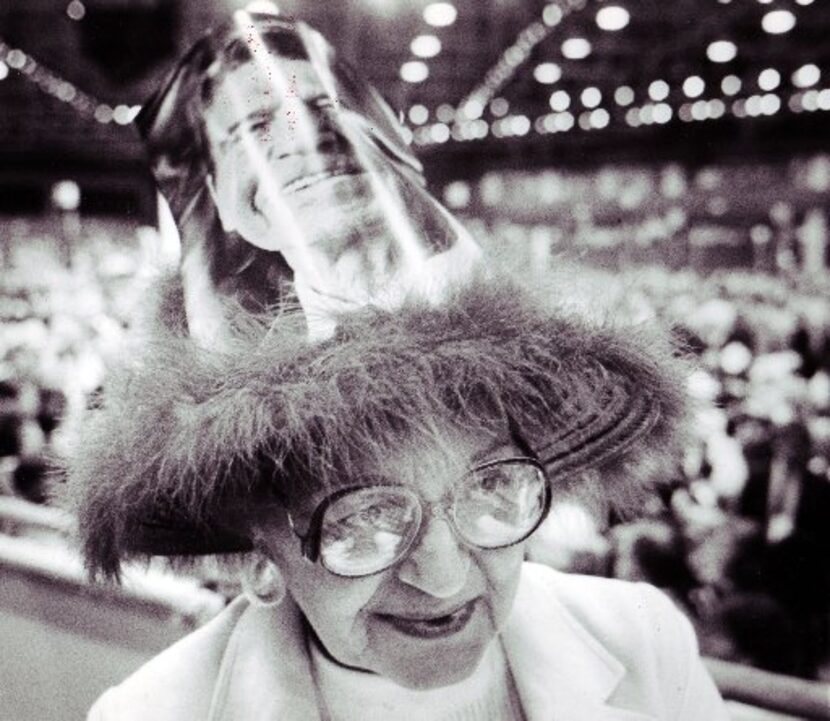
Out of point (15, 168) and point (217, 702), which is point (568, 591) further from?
point (15, 168)

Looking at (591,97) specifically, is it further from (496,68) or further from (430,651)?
(430,651)

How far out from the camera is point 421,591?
85 cm

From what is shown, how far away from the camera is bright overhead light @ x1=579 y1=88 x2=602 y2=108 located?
478 cm

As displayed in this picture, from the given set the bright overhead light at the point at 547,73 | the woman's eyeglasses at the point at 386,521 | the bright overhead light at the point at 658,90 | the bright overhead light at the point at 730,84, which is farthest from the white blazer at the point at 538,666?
the bright overhead light at the point at 730,84

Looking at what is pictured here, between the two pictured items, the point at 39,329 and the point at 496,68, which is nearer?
the point at 496,68

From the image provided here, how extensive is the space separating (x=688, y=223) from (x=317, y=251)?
795 centimetres

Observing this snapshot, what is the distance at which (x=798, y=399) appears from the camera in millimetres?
3227

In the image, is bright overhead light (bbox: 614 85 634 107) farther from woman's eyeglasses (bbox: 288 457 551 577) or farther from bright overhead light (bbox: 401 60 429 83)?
woman's eyeglasses (bbox: 288 457 551 577)

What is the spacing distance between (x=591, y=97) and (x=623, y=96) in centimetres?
27

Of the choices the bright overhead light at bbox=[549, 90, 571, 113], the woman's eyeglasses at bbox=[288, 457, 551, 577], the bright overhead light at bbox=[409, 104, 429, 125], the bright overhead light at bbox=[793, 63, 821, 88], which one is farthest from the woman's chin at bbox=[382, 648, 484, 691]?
the bright overhead light at bbox=[793, 63, 821, 88]

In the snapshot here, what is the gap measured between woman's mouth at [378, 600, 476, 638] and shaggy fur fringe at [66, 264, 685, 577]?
0.18 metres

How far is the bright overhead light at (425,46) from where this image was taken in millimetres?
1727

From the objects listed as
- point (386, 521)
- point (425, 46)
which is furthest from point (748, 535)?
point (386, 521)

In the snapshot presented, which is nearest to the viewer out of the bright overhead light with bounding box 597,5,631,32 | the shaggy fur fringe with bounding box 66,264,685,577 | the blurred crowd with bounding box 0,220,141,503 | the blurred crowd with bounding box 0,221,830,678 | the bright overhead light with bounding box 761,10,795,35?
the shaggy fur fringe with bounding box 66,264,685,577
